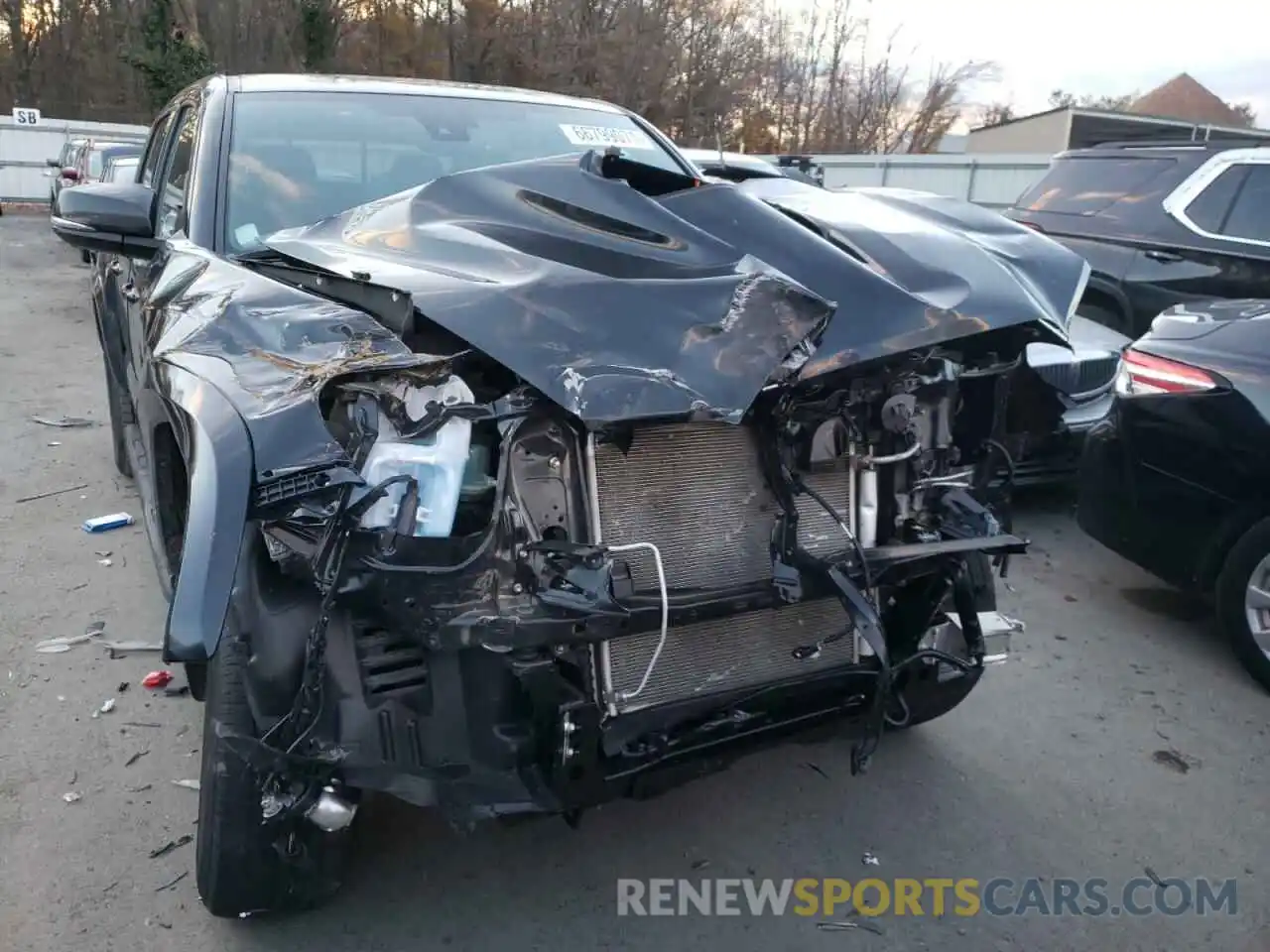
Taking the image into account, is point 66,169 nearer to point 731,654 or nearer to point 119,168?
point 119,168

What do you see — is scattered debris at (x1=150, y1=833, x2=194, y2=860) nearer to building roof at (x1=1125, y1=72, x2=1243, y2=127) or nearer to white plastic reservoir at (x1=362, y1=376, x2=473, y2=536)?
white plastic reservoir at (x1=362, y1=376, x2=473, y2=536)

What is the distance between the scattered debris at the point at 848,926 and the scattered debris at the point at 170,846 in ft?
5.54

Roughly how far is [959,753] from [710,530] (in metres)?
1.57

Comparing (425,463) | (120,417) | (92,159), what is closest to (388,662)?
(425,463)

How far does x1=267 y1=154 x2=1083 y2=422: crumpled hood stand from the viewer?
2023 mm

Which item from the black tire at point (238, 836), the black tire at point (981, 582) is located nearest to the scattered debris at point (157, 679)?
the black tire at point (238, 836)

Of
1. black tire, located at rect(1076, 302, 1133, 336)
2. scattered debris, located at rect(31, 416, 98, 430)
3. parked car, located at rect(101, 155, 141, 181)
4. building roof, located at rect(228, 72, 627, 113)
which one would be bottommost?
scattered debris, located at rect(31, 416, 98, 430)

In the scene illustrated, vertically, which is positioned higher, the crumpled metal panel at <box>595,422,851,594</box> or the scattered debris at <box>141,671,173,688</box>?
the crumpled metal panel at <box>595,422,851,594</box>

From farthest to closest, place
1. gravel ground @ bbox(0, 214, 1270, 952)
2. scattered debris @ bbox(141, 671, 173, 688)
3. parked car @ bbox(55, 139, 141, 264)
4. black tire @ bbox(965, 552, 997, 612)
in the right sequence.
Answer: parked car @ bbox(55, 139, 141, 264), scattered debris @ bbox(141, 671, 173, 688), black tire @ bbox(965, 552, 997, 612), gravel ground @ bbox(0, 214, 1270, 952)

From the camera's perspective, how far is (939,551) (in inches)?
91.4

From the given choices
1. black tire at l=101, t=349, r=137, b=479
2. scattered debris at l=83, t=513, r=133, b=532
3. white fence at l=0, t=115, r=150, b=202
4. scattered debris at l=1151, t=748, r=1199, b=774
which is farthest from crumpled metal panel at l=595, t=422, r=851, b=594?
white fence at l=0, t=115, r=150, b=202

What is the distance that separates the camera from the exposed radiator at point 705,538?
2.15 metres

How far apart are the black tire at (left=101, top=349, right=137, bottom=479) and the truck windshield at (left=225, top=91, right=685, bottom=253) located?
1.65 m

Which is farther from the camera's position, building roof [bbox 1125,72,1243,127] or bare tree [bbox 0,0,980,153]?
building roof [bbox 1125,72,1243,127]
